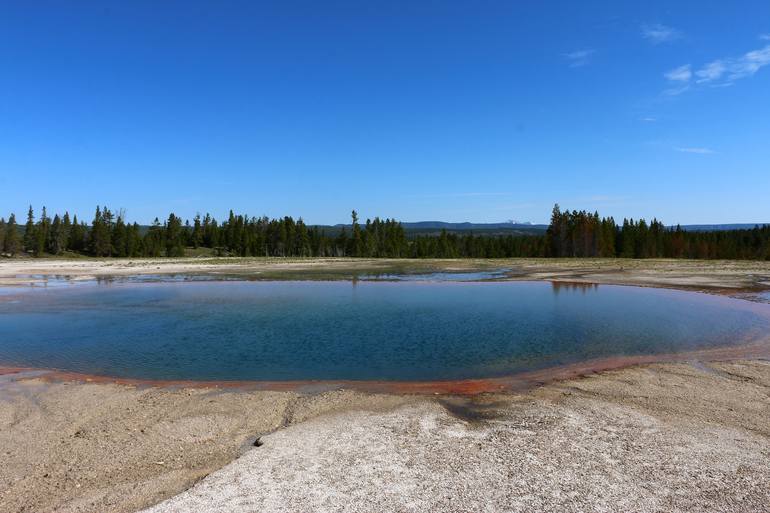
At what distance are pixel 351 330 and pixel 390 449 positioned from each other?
1261cm

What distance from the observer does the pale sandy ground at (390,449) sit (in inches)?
255

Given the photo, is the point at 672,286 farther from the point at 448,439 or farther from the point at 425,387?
the point at 448,439

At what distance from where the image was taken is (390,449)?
26.3ft

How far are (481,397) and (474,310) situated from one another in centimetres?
1549

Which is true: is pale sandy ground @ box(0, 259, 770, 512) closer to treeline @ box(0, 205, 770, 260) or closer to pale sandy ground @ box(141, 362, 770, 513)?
pale sandy ground @ box(141, 362, 770, 513)

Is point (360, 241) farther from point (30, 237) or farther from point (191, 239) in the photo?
point (30, 237)

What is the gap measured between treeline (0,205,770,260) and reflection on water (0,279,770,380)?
73.7 m

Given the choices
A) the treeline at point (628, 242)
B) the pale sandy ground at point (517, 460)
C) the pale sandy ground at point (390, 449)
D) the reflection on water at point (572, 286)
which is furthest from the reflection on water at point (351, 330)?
the treeline at point (628, 242)

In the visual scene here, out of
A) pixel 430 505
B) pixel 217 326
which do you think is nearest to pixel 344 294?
pixel 217 326

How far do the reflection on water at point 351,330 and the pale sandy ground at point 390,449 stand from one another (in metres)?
3.17

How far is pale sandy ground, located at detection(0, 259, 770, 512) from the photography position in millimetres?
6484

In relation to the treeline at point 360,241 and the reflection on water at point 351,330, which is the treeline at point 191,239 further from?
the reflection on water at point 351,330

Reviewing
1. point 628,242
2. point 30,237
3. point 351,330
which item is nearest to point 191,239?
point 30,237

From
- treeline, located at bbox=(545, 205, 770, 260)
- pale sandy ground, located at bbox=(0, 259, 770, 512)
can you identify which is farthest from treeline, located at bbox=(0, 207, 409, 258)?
pale sandy ground, located at bbox=(0, 259, 770, 512)
